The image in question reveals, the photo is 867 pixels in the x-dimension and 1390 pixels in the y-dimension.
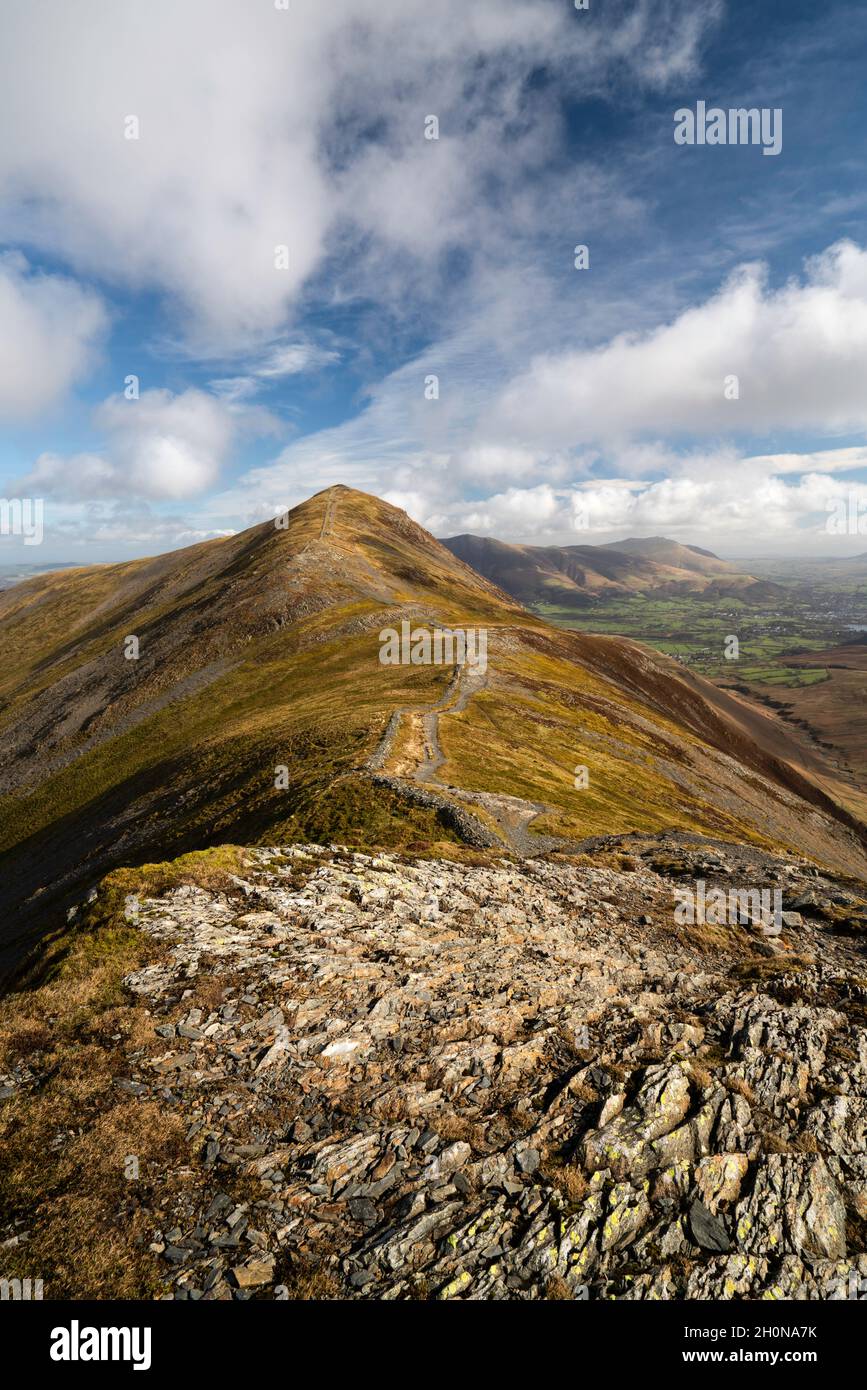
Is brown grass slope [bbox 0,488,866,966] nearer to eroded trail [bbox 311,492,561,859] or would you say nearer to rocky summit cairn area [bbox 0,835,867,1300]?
eroded trail [bbox 311,492,561,859]

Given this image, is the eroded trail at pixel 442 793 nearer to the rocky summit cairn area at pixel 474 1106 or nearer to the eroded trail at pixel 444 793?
the eroded trail at pixel 444 793

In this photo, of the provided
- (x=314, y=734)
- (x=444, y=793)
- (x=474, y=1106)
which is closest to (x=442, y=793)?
(x=444, y=793)

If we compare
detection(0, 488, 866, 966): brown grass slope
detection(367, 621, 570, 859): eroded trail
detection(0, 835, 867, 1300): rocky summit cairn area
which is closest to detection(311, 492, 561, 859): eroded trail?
detection(367, 621, 570, 859): eroded trail

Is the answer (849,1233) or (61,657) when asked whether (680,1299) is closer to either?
(849,1233)

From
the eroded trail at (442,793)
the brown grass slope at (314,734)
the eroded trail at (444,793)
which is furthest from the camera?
the brown grass slope at (314,734)

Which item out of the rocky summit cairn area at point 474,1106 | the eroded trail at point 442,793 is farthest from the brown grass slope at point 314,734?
the rocky summit cairn area at point 474,1106

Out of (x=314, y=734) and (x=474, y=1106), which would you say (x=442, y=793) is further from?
(x=474, y=1106)

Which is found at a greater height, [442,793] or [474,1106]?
[442,793]

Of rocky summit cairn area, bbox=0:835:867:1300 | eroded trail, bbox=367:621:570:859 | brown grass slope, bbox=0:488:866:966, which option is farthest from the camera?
brown grass slope, bbox=0:488:866:966
